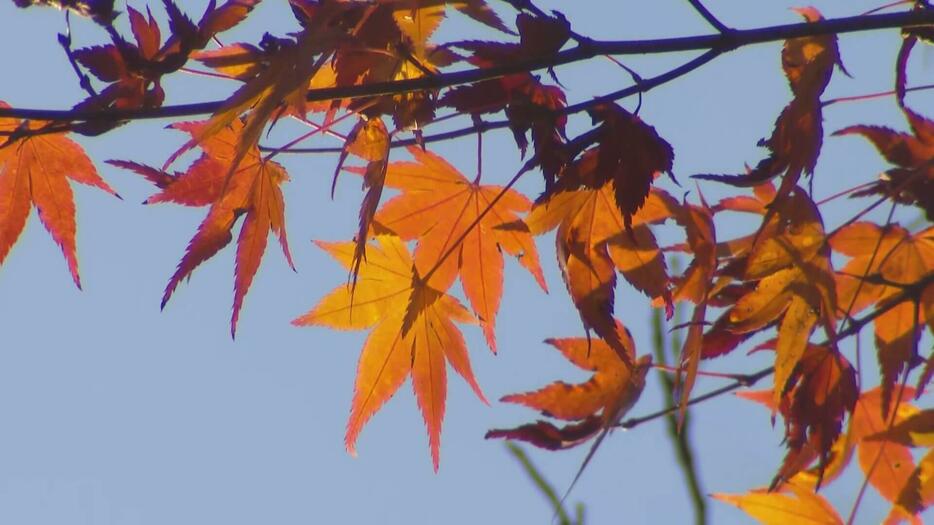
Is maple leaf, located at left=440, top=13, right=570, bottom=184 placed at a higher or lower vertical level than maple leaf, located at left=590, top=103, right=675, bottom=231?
higher

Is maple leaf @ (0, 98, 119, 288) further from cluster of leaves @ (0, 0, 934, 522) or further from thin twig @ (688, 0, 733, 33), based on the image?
thin twig @ (688, 0, 733, 33)

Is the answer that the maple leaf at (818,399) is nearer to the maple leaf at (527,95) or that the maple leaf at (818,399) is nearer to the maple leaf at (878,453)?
the maple leaf at (878,453)

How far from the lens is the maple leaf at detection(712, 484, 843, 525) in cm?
150

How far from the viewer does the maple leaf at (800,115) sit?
42.6 inches

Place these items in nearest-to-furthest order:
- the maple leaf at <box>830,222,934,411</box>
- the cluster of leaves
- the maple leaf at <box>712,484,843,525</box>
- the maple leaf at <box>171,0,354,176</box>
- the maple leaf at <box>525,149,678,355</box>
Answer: the maple leaf at <box>171,0,354,176</box> < the cluster of leaves < the maple leaf at <box>525,149,678,355</box> < the maple leaf at <box>830,222,934,411</box> < the maple leaf at <box>712,484,843,525</box>

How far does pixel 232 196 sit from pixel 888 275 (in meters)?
0.80

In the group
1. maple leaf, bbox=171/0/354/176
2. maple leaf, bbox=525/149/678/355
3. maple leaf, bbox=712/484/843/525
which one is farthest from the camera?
maple leaf, bbox=712/484/843/525

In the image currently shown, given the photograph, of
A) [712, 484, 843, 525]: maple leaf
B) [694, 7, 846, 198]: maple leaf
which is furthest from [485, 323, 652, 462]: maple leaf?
[694, 7, 846, 198]: maple leaf

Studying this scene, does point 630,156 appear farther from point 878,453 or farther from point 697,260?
point 878,453

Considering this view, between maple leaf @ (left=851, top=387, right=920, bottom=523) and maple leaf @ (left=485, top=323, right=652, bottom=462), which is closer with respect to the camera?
maple leaf @ (left=485, top=323, right=652, bottom=462)

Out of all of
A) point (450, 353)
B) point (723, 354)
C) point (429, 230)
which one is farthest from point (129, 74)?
point (723, 354)

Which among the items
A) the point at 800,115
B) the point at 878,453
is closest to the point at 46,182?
the point at 800,115

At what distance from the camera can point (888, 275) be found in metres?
1.42

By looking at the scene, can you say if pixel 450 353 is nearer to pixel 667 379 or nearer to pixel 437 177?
pixel 437 177
